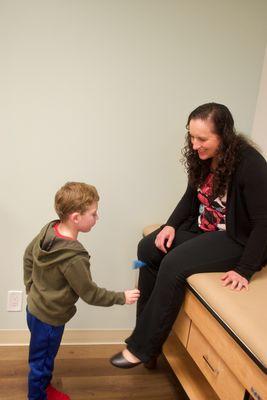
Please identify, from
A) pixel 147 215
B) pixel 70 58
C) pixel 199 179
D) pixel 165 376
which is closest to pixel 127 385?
pixel 165 376

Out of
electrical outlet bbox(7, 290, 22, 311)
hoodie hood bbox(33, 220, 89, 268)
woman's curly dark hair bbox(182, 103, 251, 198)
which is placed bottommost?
electrical outlet bbox(7, 290, 22, 311)

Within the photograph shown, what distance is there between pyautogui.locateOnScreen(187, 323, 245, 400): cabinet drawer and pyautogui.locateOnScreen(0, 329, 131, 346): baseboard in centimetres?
71

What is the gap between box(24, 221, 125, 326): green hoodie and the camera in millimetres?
1500

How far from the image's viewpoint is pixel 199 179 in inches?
71.7

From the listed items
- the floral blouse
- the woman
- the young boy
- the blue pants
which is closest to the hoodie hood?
the young boy

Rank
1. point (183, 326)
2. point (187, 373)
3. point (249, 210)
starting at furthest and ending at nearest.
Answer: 1. point (187, 373)
2. point (183, 326)
3. point (249, 210)

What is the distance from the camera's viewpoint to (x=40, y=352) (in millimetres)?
1620

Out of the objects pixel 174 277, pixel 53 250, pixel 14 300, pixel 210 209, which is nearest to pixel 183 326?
pixel 174 277

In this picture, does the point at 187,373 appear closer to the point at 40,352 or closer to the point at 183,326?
the point at 183,326

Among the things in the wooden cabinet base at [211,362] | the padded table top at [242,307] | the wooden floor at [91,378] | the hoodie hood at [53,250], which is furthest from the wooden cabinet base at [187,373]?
the hoodie hood at [53,250]

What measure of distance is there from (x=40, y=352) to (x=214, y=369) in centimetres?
67

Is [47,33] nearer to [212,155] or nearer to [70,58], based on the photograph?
[70,58]

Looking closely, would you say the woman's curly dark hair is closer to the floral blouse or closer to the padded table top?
the floral blouse

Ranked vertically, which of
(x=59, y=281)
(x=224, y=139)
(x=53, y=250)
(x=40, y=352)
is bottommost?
(x=40, y=352)
